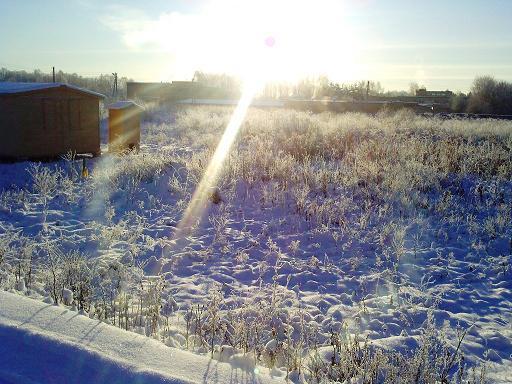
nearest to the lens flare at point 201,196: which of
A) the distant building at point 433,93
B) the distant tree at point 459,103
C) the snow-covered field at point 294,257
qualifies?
the snow-covered field at point 294,257

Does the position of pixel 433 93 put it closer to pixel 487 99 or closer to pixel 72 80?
pixel 487 99

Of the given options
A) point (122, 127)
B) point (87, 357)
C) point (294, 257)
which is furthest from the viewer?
point (122, 127)

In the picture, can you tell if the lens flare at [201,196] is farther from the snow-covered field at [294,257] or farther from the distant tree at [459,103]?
the distant tree at [459,103]

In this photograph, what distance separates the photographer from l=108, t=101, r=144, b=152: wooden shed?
50.9 ft

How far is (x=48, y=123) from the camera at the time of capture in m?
13.9

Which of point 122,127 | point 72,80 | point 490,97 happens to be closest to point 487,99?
point 490,97

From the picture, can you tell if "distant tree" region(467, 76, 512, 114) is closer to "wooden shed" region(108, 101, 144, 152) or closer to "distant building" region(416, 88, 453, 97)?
"distant building" region(416, 88, 453, 97)

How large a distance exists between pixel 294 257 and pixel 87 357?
4401 mm

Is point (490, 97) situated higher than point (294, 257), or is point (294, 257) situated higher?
point (490, 97)

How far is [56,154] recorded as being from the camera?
46.4ft

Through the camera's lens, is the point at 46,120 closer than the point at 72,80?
Yes

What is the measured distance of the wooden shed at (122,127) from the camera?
15.5 metres

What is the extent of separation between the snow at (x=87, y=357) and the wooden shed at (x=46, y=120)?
1134 cm

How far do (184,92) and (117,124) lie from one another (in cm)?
4398
